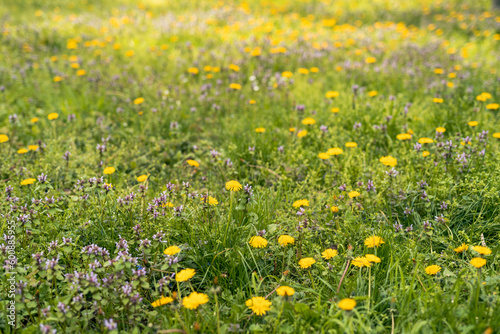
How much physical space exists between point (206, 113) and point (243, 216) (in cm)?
230

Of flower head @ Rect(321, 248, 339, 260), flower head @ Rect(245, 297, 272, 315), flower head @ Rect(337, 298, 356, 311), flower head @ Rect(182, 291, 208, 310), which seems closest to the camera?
flower head @ Rect(337, 298, 356, 311)

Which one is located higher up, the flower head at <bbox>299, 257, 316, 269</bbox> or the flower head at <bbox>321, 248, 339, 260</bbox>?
the flower head at <bbox>321, 248, 339, 260</bbox>

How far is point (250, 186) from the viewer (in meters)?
2.94

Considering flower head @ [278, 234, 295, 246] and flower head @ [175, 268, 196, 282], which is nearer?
flower head @ [175, 268, 196, 282]

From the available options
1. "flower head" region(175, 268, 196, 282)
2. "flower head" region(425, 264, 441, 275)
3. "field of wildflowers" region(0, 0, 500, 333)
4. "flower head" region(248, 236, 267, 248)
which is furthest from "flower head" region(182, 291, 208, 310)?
"flower head" region(425, 264, 441, 275)

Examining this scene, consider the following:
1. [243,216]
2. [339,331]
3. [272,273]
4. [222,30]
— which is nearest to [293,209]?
[243,216]

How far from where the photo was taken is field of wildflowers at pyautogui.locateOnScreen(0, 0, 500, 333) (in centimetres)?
197

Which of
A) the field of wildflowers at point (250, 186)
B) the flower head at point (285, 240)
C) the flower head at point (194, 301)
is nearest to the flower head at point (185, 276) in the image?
the field of wildflowers at point (250, 186)

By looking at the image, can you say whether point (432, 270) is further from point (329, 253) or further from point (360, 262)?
point (329, 253)

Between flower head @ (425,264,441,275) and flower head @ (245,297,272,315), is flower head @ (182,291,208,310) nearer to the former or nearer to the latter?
flower head @ (245,297,272,315)

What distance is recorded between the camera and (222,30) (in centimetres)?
809

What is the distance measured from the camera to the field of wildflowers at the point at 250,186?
1974 millimetres

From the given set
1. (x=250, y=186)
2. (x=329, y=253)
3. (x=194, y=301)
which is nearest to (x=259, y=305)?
(x=194, y=301)

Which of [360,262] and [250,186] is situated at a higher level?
[250,186]
